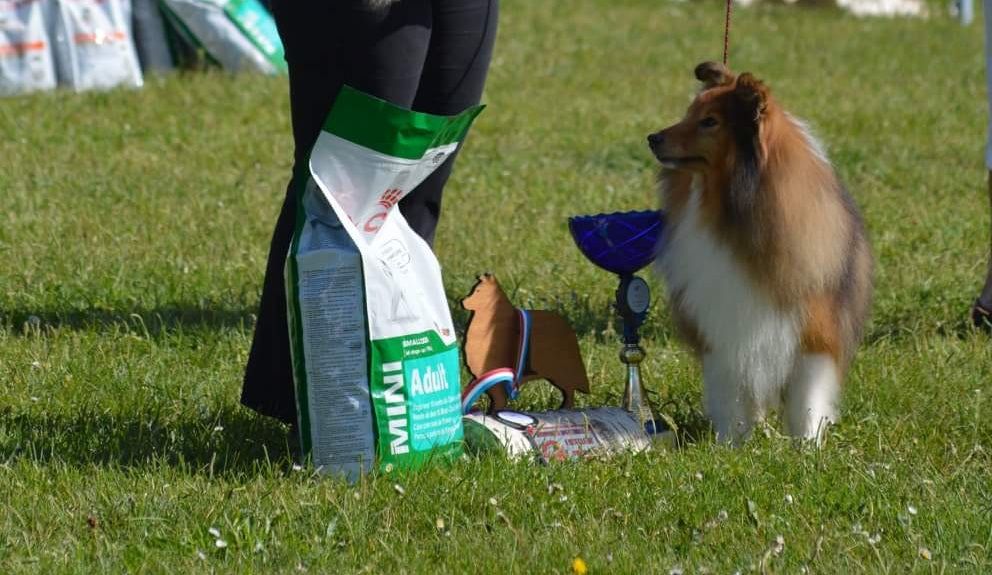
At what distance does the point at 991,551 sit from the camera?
3176 mm

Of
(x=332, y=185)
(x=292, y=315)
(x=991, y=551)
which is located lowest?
(x=991, y=551)

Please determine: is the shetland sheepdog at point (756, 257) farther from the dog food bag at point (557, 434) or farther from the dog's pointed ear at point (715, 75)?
the dog food bag at point (557, 434)

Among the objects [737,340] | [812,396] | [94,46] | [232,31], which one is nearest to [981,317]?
[812,396]

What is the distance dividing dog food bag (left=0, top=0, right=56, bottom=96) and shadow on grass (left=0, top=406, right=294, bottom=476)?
204 inches

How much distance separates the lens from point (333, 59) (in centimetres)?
346

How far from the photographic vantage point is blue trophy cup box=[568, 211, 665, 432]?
3830 millimetres

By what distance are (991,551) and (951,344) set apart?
1927 millimetres

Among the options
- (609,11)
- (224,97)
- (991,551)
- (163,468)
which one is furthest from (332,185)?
(609,11)

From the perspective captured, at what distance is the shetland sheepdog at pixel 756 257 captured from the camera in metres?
3.67

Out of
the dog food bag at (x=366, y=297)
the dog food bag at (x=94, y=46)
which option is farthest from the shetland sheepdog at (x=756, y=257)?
the dog food bag at (x=94, y=46)

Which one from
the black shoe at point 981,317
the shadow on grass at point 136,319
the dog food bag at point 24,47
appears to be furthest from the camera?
the dog food bag at point 24,47

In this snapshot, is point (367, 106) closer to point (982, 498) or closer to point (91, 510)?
point (91, 510)

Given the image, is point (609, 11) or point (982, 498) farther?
point (609, 11)

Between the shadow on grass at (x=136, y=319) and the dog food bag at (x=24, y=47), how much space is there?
13.1ft
